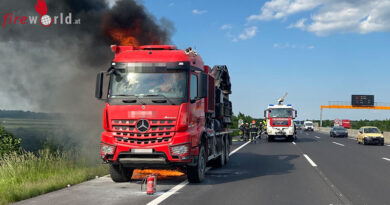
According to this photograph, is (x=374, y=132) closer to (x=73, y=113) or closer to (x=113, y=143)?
(x=73, y=113)

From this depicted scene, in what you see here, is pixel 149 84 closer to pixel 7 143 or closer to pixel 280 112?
pixel 7 143

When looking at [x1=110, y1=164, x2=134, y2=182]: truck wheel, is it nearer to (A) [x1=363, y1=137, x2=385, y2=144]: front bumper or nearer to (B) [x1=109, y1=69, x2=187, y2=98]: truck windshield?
(B) [x1=109, y1=69, x2=187, y2=98]: truck windshield

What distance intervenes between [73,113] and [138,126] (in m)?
21.3

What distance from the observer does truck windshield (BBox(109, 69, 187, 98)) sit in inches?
357

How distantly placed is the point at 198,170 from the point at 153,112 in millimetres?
1891

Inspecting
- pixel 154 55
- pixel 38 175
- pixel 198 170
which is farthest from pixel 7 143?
pixel 198 170

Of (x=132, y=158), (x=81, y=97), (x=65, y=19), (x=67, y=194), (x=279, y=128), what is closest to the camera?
(x=67, y=194)

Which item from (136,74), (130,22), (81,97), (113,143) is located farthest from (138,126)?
(81,97)

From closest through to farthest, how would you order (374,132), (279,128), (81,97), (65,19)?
(65,19)
(81,97)
(374,132)
(279,128)

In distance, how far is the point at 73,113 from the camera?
28.7 metres

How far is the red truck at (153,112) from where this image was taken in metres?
8.81

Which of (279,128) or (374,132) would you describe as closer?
(374,132)

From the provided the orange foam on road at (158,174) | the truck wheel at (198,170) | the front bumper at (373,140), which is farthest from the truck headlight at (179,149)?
the front bumper at (373,140)

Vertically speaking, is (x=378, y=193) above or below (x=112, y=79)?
below
